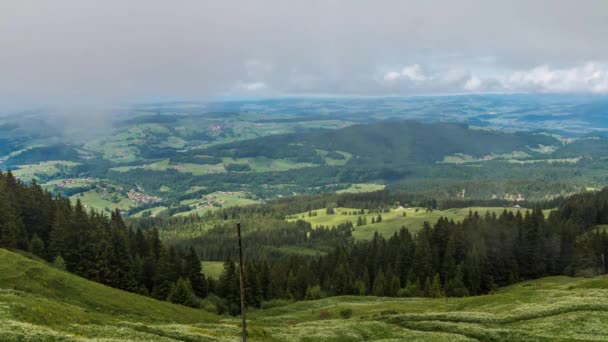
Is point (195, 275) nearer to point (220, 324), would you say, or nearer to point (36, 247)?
point (36, 247)

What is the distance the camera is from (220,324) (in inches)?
2721

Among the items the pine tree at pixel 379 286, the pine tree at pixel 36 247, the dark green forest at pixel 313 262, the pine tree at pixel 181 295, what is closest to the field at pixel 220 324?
the pine tree at pixel 181 295

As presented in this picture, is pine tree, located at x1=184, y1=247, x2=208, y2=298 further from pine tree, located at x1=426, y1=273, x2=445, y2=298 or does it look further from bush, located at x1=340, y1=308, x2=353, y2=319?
pine tree, located at x1=426, y1=273, x2=445, y2=298

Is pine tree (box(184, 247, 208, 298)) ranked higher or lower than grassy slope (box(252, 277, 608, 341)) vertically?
lower

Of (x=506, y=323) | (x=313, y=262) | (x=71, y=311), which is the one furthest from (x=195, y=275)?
(x=506, y=323)

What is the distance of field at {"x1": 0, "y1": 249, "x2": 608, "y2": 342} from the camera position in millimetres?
45906

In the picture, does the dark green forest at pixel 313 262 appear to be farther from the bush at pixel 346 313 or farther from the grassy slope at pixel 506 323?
the grassy slope at pixel 506 323

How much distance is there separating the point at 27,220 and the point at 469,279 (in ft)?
440

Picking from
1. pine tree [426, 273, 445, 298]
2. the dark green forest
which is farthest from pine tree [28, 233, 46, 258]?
pine tree [426, 273, 445, 298]

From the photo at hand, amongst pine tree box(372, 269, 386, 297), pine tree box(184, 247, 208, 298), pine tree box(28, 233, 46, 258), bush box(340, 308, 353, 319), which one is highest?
pine tree box(28, 233, 46, 258)

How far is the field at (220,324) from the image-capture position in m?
45.9

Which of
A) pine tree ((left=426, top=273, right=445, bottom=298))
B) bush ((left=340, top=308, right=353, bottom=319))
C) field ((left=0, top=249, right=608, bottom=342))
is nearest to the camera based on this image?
field ((left=0, top=249, right=608, bottom=342))

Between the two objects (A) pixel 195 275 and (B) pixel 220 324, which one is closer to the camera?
(B) pixel 220 324

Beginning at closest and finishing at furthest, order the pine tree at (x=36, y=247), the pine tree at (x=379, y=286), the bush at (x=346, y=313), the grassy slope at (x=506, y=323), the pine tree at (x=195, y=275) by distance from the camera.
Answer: the grassy slope at (x=506, y=323)
the bush at (x=346, y=313)
the pine tree at (x=36, y=247)
the pine tree at (x=195, y=275)
the pine tree at (x=379, y=286)
